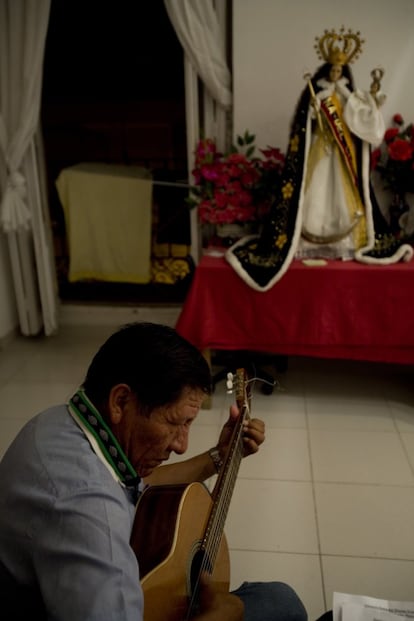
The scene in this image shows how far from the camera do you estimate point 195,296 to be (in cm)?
252

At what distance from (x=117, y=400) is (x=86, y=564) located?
0.26m

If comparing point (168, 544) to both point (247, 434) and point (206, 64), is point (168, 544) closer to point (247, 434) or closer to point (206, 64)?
Result: point (247, 434)

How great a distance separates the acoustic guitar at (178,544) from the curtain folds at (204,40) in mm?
2341

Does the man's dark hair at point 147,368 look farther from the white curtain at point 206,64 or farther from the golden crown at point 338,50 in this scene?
the white curtain at point 206,64

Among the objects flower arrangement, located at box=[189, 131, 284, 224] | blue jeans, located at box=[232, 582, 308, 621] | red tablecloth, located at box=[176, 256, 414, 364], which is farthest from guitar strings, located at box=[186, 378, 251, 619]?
flower arrangement, located at box=[189, 131, 284, 224]

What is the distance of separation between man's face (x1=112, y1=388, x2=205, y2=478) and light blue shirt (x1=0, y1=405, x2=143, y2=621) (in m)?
0.08

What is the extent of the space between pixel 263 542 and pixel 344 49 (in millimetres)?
2136

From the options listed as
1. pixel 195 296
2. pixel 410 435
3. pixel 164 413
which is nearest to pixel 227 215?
pixel 195 296

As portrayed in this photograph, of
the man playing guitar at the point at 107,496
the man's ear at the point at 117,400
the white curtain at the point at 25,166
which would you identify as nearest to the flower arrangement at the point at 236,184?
the white curtain at the point at 25,166

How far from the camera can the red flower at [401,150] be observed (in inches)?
102

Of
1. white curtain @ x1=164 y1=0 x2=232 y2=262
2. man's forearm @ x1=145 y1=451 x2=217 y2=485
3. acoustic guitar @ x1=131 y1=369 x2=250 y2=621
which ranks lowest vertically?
man's forearm @ x1=145 y1=451 x2=217 y2=485

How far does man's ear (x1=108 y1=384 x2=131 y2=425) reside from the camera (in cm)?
84

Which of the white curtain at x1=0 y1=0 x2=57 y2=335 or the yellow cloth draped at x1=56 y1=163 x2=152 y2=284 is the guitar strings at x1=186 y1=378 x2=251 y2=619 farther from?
the yellow cloth draped at x1=56 y1=163 x2=152 y2=284

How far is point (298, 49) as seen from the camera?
2.79m
